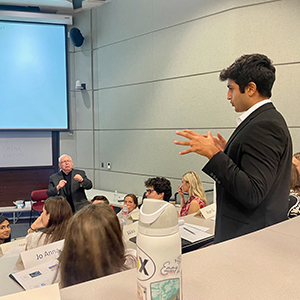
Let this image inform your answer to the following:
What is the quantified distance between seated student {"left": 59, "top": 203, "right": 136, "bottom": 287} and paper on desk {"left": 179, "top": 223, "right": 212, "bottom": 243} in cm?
71

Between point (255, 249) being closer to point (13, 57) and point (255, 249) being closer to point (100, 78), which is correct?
point (100, 78)

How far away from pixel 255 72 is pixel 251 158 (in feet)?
1.21

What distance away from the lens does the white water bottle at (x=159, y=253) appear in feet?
1.56

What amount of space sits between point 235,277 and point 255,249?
0.19m

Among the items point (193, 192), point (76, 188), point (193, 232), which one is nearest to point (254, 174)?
point (193, 232)

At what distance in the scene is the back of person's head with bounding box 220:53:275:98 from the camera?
1172mm

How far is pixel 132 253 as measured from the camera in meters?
1.35

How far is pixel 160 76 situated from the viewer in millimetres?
4484

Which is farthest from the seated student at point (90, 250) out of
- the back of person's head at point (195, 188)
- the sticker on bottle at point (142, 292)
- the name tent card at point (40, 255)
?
the back of person's head at point (195, 188)

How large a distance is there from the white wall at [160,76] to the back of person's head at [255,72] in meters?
2.42

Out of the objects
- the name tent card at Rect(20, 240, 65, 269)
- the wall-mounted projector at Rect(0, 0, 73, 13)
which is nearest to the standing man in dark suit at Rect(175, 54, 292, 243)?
the name tent card at Rect(20, 240, 65, 269)

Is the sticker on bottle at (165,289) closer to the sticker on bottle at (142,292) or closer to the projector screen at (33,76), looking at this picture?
the sticker on bottle at (142,292)

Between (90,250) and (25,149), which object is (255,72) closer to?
(90,250)

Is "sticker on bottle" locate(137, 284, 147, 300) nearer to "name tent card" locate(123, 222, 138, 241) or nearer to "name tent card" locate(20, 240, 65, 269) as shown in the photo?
"name tent card" locate(20, 240, 65, 269)
